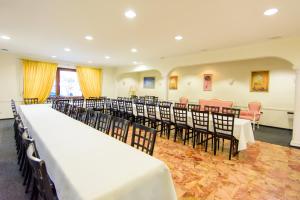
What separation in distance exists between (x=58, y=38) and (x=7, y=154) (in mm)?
2979

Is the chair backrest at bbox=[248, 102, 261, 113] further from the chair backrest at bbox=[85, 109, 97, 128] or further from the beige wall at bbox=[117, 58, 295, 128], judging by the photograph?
the chair backrest at bbox=[85, 109, 97, 128]

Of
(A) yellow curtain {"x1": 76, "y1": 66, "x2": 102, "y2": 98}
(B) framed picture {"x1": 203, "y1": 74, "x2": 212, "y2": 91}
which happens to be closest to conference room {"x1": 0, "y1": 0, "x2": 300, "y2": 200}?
(B) framed picture {"x1": 203, "y1": 74, "x2": 212, "y2": 91}

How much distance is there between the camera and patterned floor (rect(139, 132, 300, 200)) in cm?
218

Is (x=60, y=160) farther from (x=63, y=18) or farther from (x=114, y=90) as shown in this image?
(x=114, y=90)

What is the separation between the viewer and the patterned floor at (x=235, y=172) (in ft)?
7.16

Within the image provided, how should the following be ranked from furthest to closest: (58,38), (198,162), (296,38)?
(58,38), (296,38), (198,162)

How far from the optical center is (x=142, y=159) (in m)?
1.45

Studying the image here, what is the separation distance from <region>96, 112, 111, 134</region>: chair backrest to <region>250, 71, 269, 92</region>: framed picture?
19.8 ft

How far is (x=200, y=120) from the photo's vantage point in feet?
11.8

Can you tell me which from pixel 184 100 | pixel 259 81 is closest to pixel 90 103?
pixel 184 100

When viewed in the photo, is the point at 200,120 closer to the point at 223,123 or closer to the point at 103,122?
the point at 223,123

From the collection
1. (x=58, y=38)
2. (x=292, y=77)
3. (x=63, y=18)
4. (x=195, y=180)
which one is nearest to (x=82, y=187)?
(x=195, y=180)

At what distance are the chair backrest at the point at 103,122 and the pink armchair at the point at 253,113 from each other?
194 inches

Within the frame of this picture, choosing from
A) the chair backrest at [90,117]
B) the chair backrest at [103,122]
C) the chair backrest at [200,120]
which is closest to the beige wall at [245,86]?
the chair backrest at [200,120]
